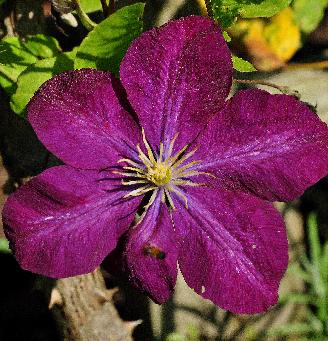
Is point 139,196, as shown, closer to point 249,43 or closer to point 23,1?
point 23,1

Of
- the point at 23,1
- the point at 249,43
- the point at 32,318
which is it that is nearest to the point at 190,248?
the point at 23,1

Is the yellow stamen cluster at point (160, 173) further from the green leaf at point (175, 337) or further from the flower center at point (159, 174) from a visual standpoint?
the green leaf at point (175, 337)

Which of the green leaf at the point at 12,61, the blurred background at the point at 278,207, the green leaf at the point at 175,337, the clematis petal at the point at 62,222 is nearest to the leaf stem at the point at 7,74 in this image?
the green leaf at the point at 12,61

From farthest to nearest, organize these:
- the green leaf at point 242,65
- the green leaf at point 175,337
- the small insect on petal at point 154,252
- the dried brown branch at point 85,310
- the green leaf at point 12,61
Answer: the green leaf at point 175,337
the dried brown branch at point 85,310
the green leaf at point 12,61
the green leaf at point 242,65
the small insect on petal at point 154,252

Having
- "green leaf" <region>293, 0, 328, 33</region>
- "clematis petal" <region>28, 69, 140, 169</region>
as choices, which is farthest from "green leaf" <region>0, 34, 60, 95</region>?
"green leaf" <region>293, 0, 328, 33</region>

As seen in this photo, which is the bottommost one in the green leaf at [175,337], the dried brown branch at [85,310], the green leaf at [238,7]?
the green leaf at [175,337]

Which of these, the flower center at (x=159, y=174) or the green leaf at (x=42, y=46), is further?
the green leaf at (x=42, y=46)
